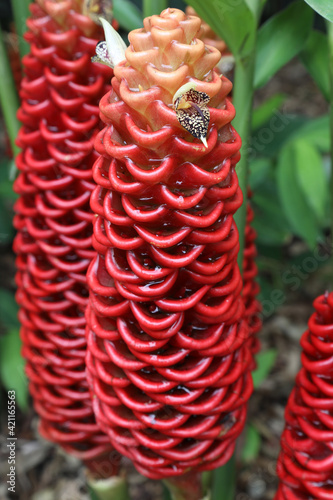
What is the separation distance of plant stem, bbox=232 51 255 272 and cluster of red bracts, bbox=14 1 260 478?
0.06 metres

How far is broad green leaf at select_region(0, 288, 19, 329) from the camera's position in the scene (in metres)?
1.09

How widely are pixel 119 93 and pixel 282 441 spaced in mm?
348

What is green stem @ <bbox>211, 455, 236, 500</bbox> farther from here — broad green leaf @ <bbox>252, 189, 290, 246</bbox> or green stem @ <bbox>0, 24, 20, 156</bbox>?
broad green leaf @ <bbox>252, 189, 290, 246</bbox>

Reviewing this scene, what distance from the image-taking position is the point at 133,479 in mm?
1028

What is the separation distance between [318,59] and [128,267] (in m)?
0.49

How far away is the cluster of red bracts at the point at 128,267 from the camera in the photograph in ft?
1.23

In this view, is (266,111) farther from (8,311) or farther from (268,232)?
(8,311)

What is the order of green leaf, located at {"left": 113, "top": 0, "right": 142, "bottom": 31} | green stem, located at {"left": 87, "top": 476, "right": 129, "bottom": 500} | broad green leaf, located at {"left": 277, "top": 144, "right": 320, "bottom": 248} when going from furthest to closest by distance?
broad green leaf, located at {"left": 277, "top": 144, "right": 320, "bottom": 248}
green leaf, located at {"left": 113, "top": 0, "right": 142, "bottom": 31}
green stem, located at {"left": 87, "top": 476, "right": 129, "bottom": 500}

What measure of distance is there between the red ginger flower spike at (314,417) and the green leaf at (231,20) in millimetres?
252

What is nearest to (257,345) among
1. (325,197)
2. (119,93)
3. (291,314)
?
(119,93)

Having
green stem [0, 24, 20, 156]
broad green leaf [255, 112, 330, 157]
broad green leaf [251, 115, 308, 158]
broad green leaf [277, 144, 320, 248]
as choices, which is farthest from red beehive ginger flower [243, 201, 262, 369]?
broad green leaf [251, 115, 308, 158]

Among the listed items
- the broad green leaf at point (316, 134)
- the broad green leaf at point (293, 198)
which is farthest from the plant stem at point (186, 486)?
the broad green leaf at point (316, 134)

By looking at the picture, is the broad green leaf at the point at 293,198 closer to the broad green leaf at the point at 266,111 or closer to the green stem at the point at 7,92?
the broad green leaf at the point at 266,111

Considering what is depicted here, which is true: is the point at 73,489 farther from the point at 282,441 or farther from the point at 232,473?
the point at 282,441
